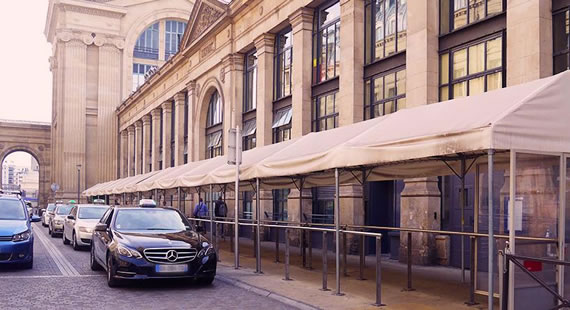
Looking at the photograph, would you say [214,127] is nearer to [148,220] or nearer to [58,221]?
[58,221]

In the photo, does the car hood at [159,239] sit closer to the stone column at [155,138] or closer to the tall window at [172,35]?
the stone column at [155,138]

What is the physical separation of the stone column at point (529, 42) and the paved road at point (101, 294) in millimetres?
6436

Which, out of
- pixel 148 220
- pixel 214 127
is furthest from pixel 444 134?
pixel 214 127

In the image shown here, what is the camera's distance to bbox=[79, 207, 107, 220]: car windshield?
21048 mm

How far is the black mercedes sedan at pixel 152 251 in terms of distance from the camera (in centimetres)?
1087

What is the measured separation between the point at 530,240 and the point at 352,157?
9.70 ft

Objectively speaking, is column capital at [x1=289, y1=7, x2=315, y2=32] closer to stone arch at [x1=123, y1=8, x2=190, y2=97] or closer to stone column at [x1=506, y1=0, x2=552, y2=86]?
stone column at [x1=506, y1=0, x2=552, y2=86]

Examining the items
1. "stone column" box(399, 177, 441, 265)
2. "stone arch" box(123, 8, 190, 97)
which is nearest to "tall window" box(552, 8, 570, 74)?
"stone column" box(399, 177, 441, 265)

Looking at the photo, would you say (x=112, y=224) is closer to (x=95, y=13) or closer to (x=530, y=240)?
(x=530, y=240)

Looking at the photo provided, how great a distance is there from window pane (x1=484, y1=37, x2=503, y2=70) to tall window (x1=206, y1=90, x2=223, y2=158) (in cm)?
1876

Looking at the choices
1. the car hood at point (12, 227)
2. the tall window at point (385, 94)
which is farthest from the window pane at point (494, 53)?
the car hood at point (12, 227)

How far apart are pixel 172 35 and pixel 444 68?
56.0 meters

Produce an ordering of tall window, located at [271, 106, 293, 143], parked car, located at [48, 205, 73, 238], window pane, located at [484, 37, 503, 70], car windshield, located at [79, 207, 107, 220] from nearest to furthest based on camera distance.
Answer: window pane, located at [484, 37, 503, 70] < car windshield, located at [79, 207, 107, 220] < tall window, located at [271, 106, 293, 143] < parked car, located at [48, 205, 73, 238]

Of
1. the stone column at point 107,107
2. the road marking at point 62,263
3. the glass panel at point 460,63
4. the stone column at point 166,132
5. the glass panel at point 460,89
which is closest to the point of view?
the road marking at point 62,263
